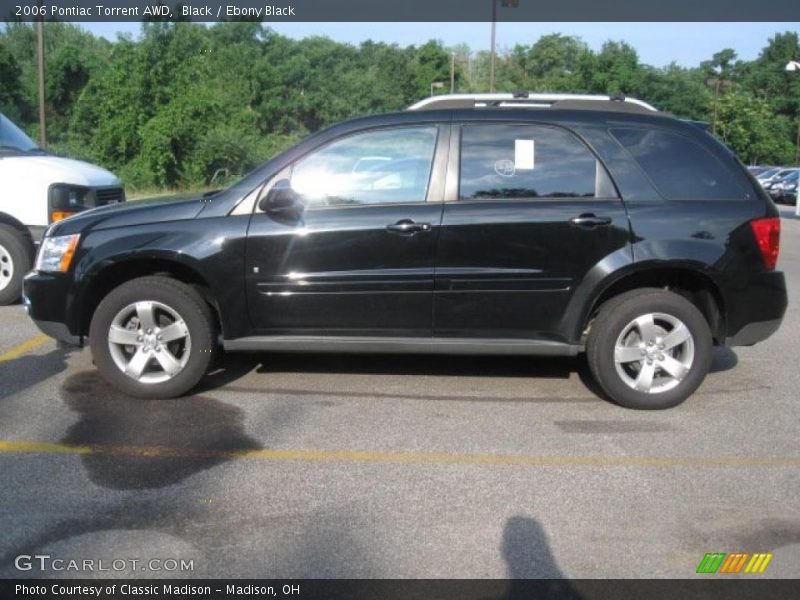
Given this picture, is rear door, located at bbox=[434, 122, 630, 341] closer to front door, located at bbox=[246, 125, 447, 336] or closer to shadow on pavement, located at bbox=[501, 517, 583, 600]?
front door, located at bbox=[246, 125, 447, 336]

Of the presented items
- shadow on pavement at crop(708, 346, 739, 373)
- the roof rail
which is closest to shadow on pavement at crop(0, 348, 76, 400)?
the roof rail

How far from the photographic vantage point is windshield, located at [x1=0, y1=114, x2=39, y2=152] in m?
9.16

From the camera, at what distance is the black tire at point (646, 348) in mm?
5504

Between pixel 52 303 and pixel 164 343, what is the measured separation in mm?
794

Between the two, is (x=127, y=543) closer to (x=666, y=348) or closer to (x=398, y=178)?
(x=398, y=178)

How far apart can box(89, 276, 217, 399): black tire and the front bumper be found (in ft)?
0.64

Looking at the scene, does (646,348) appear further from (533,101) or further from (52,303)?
(52,303)

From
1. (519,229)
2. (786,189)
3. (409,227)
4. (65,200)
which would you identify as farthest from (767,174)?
(409,227)

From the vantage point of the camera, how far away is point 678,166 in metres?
5.64

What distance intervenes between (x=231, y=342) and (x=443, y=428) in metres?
1.51

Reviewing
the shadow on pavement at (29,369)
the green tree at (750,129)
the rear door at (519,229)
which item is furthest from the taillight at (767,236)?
the green tree at (750,129)

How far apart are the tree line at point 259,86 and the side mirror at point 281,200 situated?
20774 millimetres

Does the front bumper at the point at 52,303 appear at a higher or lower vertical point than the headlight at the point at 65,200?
lower

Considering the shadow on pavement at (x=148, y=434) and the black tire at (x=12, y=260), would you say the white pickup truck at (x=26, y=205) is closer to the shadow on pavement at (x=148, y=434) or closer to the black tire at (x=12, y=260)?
the black tire at (x=12, y=260)
